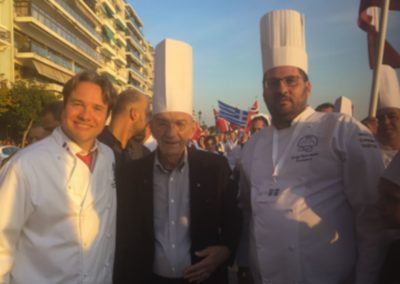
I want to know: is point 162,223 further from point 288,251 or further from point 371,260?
point 371,260

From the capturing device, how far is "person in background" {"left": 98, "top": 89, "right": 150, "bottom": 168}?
391cm

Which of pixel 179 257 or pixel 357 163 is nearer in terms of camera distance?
pixel 357 163

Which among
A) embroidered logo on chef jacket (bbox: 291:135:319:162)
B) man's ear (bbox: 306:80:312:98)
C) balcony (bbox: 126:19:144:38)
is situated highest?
balcony (bbox: 126:19:144:38)

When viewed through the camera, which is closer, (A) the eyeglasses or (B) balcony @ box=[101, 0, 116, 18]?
(A) the eyeglasses

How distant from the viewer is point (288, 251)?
2.38 metres

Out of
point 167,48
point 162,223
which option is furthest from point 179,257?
point 167,48

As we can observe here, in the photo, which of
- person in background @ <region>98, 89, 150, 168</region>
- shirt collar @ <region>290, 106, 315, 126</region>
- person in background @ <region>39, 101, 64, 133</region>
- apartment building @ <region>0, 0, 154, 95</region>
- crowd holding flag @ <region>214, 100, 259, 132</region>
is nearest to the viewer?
shirt collar @ <region>290, 106, 315, 126</region>

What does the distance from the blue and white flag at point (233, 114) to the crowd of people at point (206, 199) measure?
15070mm

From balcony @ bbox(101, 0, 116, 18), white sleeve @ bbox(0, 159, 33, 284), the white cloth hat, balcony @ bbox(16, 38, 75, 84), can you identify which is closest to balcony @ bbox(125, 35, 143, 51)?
balcony @ bbox(101, 0, 116, 18)

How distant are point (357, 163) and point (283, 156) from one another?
0.46 m

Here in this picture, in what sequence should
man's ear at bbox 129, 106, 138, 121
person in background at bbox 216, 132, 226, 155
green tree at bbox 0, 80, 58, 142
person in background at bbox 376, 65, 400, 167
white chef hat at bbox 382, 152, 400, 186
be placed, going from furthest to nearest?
1. green tree at bbox 0, 80, 58, 142
2. person in background at bbox 216, 132, 226, 155
3. man's ear at bbox 129, 106, 138, 121
4. person in background at bbox 376, 65, 400, 167
5. white chef hat at bbox 382, 152, 400, 186

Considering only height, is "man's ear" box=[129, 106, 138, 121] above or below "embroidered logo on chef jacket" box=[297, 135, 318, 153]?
above

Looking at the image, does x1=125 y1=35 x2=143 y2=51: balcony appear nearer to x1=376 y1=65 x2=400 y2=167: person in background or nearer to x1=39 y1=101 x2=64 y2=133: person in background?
x1=39 y1=101 x2=64 y2=133: person in background

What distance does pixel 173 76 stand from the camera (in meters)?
3.15
